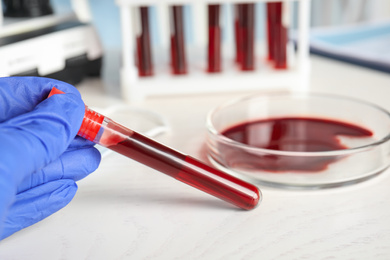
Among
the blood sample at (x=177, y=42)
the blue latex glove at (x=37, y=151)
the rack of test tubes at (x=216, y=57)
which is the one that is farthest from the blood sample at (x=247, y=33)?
the blue latex glove at (x=37, y=151)

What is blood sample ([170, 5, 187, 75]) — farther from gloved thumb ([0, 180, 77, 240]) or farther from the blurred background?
gloved thumb ([0, 180, 77, 240])

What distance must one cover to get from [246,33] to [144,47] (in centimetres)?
22

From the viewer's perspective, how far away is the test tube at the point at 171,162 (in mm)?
598

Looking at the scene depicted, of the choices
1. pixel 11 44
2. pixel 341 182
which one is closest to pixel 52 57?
pixel 11 44

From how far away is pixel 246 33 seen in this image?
1036 millimetres

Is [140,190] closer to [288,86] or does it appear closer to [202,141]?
[202,141]

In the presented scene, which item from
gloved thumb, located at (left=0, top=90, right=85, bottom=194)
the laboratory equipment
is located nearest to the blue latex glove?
gloved thumb, located at (left=0, top=90, right=85, bottom=194)

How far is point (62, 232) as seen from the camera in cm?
58

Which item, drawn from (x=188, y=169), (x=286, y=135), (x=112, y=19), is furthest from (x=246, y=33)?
(x=112, y=19)

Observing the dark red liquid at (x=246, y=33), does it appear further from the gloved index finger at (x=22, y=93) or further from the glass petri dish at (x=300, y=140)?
the gloved index finger at (x=22, y=93)

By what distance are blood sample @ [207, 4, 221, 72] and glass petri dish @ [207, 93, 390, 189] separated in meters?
0.20

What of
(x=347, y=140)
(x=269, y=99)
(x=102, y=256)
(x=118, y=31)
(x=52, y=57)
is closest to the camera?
(x=102, y=256)

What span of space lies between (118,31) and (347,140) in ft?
4.57

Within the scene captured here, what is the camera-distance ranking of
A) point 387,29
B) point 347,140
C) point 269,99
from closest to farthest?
point 347,140, point 269,99, point 387,29
